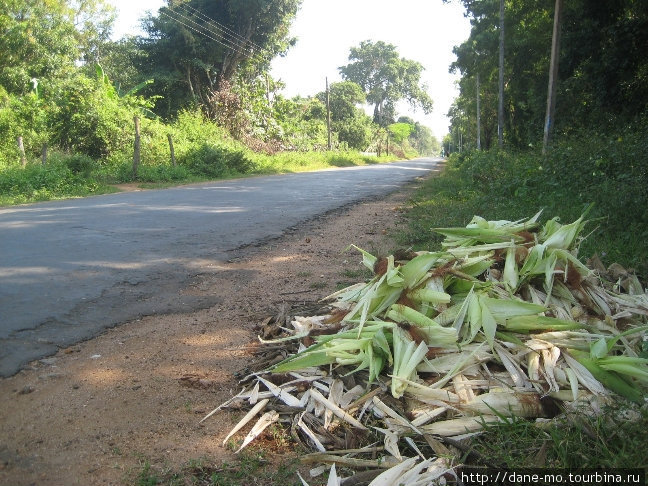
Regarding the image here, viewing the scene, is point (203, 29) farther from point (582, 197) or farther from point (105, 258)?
point (105, 258)

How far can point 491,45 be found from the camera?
80.9 feet

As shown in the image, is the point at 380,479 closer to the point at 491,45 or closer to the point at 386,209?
the point at 386,209

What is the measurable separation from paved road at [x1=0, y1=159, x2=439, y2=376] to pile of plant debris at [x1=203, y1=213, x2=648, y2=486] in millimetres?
1439

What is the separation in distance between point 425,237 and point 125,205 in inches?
242

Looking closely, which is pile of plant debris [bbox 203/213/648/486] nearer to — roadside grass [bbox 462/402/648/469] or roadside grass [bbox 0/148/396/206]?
roadside grass [bbox 462/402/648/469]

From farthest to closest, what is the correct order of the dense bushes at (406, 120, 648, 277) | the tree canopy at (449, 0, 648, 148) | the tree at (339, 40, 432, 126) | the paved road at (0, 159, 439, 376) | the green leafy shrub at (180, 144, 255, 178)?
the tree at (339, 40, 432, 126), the green leafy shrub at (180, 144, 255, 178), the tree canopy at (449, 0, 648, 148), the dense bushes at (406, 120, 648, 277), the paved road at (0, 159, 439, 376)

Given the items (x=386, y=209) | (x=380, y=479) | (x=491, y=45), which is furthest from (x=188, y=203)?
(x=491, y=45)

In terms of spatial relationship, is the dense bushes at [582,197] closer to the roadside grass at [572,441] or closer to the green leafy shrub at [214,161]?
the roadside grass at [572,441]

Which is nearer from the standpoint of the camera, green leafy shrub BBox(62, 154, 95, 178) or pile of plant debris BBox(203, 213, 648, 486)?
pile of plant debris BBox(203, 213, 648, 486)

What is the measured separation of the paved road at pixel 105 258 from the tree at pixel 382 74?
83.6 m

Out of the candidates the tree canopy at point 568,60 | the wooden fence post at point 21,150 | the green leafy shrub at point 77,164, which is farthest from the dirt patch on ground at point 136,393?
the wooden fence post at point 21,150

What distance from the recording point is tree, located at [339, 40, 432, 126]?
90812mm

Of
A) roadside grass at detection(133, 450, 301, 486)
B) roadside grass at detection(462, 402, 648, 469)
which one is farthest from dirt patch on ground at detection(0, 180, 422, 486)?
roadside grass at detection(462, 402, 648, 469)

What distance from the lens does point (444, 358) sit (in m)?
2.64
